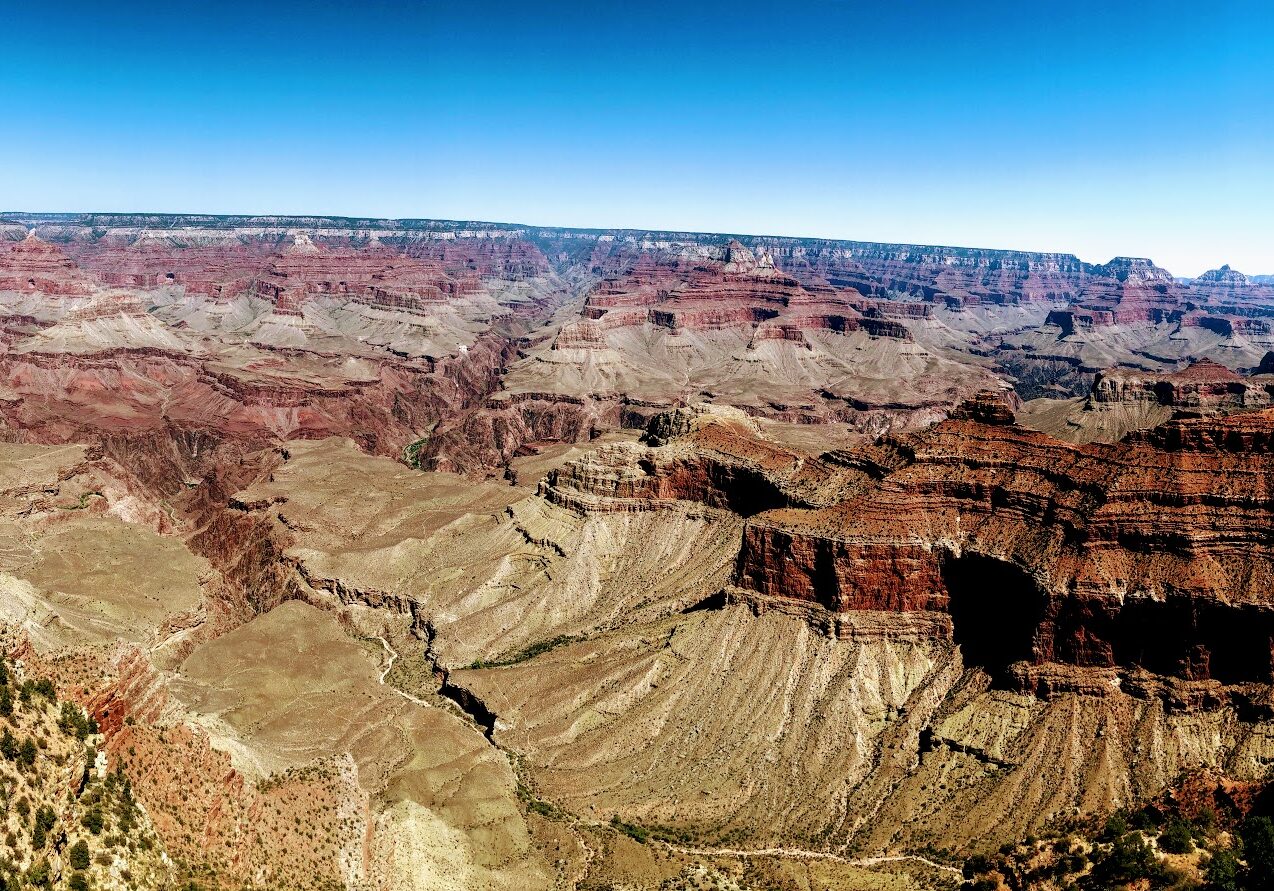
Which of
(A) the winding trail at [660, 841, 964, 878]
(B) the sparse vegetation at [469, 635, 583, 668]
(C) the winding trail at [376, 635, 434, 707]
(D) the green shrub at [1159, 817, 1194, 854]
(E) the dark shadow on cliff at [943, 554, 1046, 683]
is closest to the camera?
(D) the green shrub at [1159, 817, 1194, 854]

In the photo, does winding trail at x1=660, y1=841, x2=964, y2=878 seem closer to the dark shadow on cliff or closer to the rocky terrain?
the rocky terrain

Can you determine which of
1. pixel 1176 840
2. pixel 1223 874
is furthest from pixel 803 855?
pixel 1223 874

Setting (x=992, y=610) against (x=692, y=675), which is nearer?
(x=992, y=610)

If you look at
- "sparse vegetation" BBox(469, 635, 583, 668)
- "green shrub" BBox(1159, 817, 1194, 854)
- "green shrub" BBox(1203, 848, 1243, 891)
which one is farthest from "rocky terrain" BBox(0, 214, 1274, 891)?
"green shrub" BBox(1203, 848, 1243, 891)

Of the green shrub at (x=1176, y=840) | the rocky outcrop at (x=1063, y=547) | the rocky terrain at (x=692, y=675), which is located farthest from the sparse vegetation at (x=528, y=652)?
the green shrub at (x=1176, y=840)

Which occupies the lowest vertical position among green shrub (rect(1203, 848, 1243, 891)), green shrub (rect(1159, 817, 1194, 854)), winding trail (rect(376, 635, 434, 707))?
winding trail (rect(376, 635, 434, 707))

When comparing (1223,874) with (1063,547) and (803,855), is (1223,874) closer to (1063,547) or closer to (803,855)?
(803,855)

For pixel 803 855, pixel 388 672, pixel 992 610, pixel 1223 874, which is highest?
pixel 1223 874

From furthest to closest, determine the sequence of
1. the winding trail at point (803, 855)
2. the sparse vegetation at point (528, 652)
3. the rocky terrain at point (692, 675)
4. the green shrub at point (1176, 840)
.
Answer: the sparse vegetation at point (528, 652)
the winding trail at point (803, 855)
the rocky terrain at point (692, 675)
the green shrub at point (1176, 840)

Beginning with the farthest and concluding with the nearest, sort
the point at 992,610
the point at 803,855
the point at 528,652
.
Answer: the point at 528,652 → the point at 992,610 → the point at 803,855

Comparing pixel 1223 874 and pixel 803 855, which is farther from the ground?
pixel 1223 874

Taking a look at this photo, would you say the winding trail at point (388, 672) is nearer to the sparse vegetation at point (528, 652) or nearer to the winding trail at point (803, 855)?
the sparse vegetation at point (528, 652)

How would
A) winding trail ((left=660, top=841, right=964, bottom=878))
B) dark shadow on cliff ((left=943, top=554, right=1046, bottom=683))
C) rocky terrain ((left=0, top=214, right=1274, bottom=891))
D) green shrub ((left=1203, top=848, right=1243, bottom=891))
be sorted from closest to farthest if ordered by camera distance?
1. green shrub ((left=1203, top=848, right=1243, bottom=891))
2. rocky terrain ((left=0, top=214, right=1274, bottom=891))
3. winding trail ((left=660, top=841, right=964, bottom=878))
4. dark shadow on cliff ((left=943, top=554, right=1046, bottom=683))
